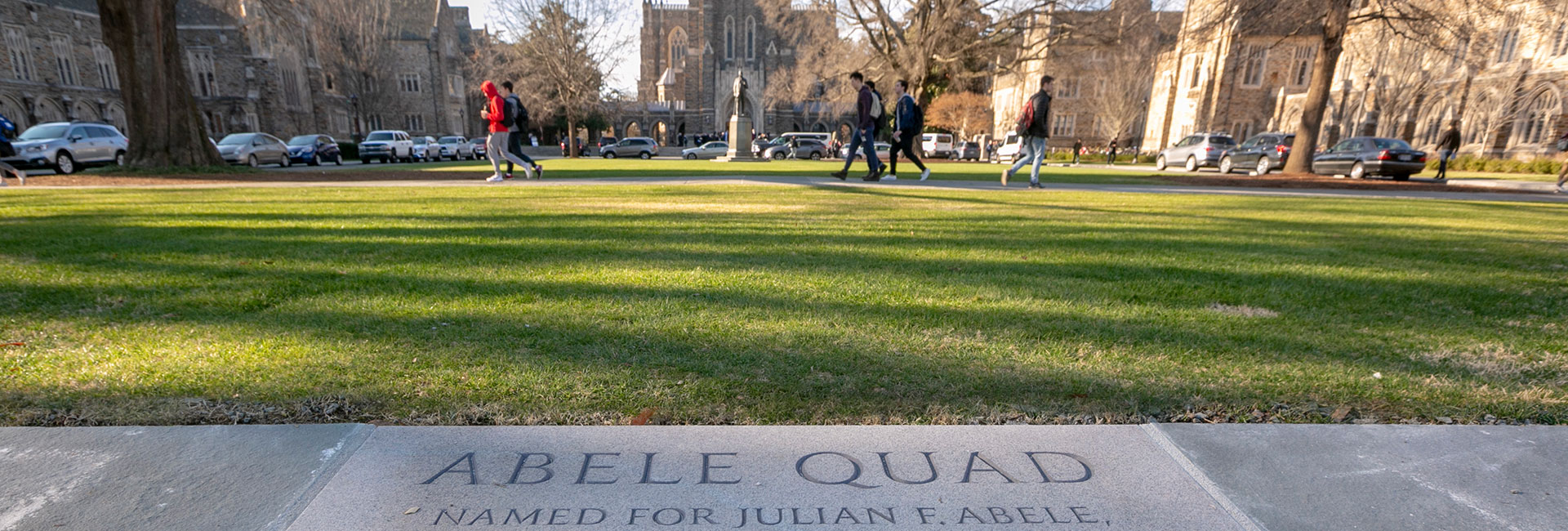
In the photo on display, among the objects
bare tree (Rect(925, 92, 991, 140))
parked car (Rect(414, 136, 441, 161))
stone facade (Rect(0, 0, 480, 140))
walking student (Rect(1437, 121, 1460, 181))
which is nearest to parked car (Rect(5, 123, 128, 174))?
stone facade (Rect(0, 0, 480, 140))

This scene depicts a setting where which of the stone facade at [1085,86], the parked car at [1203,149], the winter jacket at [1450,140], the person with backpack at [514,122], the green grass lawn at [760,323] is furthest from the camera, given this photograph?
the stone facade at [1085,86]

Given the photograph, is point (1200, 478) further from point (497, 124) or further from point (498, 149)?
point (498, 149)

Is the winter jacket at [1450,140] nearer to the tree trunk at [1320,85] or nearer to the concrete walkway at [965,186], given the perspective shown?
the tree trunk at [1320,85]

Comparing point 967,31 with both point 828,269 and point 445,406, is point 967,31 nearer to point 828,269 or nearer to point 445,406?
point 828,269

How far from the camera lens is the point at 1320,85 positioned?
714 inches

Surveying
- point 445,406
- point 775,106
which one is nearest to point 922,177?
point 445,406

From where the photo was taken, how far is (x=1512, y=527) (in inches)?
65.8

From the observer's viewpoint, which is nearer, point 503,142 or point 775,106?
point 503,142

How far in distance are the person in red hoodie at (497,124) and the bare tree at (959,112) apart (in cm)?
4011

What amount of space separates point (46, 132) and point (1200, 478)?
25893 mm

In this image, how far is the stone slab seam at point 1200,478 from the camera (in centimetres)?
170

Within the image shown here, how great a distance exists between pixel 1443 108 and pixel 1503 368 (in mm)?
44018

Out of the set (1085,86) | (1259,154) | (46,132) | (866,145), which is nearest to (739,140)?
(866,145)

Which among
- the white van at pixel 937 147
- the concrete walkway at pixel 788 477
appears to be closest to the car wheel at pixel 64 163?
the concrete walkway at pixel 788 477
